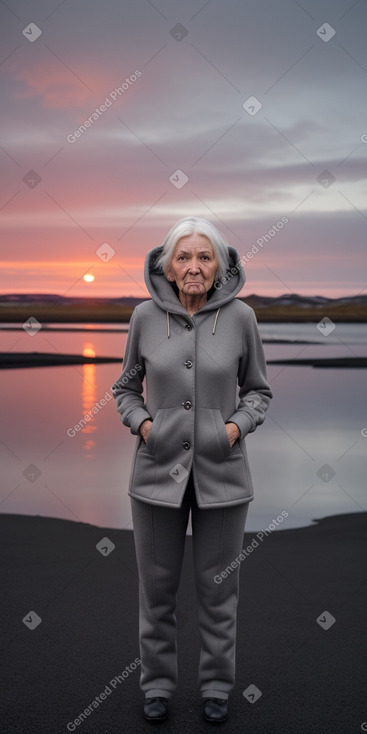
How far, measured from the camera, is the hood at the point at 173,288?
3166 mm

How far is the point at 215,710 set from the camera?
319cm

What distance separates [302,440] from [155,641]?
7104 mm

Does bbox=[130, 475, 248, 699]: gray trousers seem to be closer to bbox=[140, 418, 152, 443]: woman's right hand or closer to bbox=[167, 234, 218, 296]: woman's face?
bbox=[140, 418, 152, 443]: woman's right hand

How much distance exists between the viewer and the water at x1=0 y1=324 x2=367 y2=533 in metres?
6.60

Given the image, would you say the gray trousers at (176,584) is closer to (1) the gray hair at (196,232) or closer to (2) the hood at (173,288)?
(2) the hood at (173,288)

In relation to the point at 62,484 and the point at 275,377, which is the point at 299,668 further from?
the point at 275,377

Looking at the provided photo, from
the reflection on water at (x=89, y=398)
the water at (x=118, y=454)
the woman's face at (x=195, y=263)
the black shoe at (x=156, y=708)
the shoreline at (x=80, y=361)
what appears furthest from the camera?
the shoreline at (x=80, y=361)

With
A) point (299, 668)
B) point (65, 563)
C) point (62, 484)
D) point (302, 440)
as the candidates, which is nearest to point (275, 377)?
point (302, 440)

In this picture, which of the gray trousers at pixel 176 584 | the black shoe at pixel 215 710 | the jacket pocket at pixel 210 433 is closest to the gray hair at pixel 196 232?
the jacket pocket at pixel 210 433

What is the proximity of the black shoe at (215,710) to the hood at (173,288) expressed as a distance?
144 cm

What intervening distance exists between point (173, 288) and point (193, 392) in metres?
0.44

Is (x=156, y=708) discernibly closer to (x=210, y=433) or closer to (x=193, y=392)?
(x=210, y=433)

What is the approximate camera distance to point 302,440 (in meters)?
10.2

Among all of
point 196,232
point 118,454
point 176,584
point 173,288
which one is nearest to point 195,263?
point 196,232
